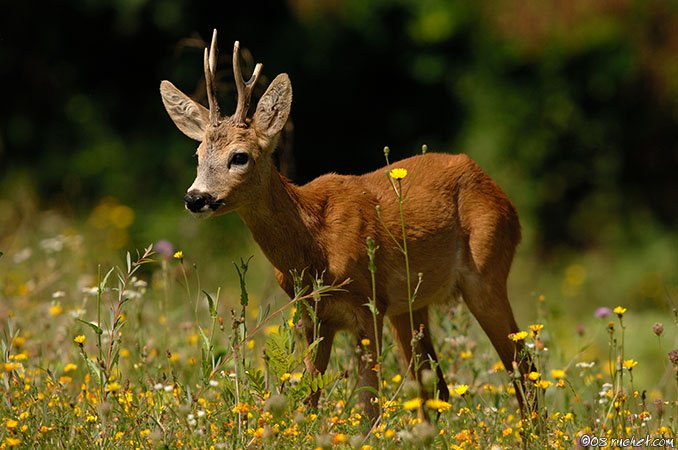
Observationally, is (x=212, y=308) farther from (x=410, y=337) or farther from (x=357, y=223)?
(x=410, y=337)

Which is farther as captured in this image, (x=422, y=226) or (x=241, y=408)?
(x=422, y=226)

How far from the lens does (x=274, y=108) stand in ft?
18.8

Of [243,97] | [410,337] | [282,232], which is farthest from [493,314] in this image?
[243,97]

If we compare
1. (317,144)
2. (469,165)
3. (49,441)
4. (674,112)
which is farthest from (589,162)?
(49,441)

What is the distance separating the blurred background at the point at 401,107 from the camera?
12.7m

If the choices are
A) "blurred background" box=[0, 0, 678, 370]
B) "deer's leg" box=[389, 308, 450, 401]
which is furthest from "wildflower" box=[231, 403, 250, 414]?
"blurred background" box=[0, 0, 678, 370]

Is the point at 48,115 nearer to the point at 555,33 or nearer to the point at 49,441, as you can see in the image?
the point at 555,33

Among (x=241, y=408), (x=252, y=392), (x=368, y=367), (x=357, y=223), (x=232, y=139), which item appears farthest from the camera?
(x=357, y=223)

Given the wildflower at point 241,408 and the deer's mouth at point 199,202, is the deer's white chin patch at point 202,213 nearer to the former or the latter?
the deer's mouth at point 199,202

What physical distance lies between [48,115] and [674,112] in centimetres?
691

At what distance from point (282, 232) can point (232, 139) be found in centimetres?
49

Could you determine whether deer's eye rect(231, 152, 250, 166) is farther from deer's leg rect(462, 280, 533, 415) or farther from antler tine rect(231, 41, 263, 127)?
deer's leg rect(462, 280, 533, 415)

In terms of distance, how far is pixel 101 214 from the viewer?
12.2 m

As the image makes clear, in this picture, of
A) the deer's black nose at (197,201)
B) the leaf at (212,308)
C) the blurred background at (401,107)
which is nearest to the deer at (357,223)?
the deer's black nose at (197,201)
